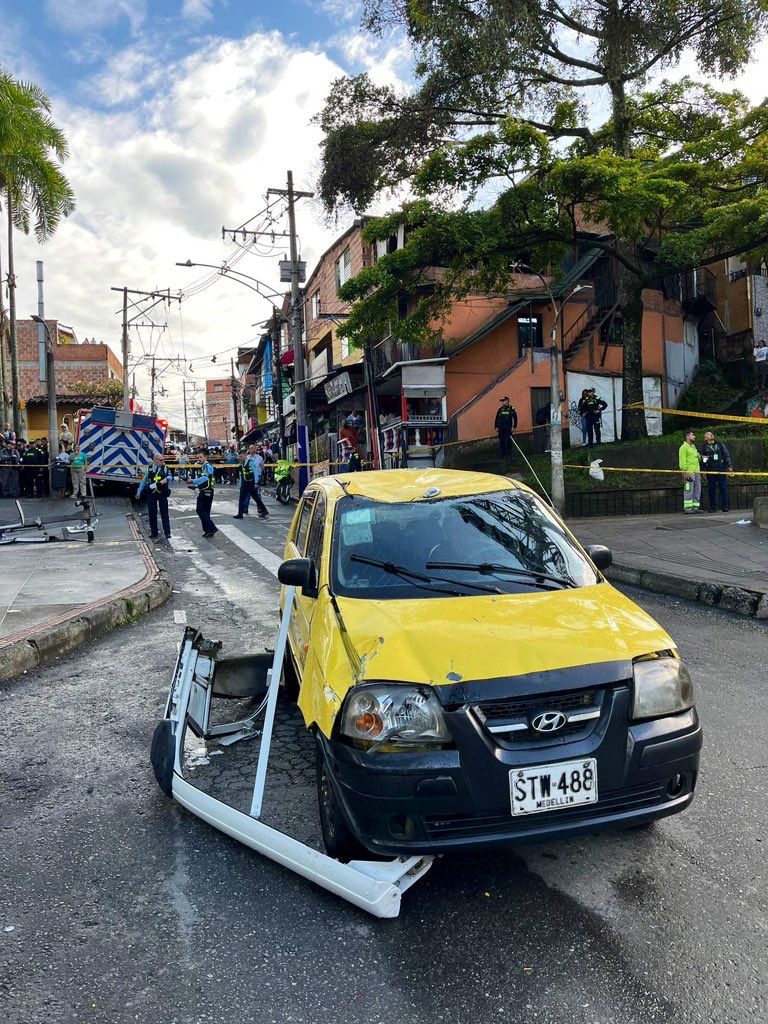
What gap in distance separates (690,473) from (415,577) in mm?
14001

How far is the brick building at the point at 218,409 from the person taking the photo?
11400 cm

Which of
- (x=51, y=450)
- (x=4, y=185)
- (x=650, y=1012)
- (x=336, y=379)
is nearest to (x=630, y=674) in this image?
(x=650, y=1012)

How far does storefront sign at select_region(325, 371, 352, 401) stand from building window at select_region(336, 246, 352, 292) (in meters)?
3.84

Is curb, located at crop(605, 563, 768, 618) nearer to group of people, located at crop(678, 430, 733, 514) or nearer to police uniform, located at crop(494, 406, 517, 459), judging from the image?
group of people, located at crop(678, 430, 733, 514)

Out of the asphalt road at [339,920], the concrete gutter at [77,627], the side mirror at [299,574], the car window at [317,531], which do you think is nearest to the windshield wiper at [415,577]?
the side mirror at [299,574]

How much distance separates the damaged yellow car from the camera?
2783 mm

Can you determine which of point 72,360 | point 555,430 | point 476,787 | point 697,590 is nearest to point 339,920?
point 476,787

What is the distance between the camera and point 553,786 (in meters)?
→ 2.81

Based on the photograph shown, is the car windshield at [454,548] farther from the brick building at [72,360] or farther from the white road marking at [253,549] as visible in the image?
the brick building at [72,360]

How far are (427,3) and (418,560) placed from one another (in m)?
17.6

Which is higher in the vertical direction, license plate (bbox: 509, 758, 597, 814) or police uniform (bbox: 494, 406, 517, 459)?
police uniform (bbox: 494, 406, 517, 459)

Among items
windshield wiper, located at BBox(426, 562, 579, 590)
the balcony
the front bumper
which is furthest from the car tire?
the balcony

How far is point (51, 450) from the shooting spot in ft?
78.0

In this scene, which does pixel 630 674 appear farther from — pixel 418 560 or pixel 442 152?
pixel 442 152
